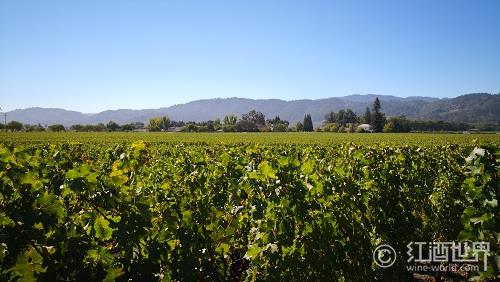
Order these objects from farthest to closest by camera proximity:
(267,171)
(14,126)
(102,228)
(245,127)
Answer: (245,127)
(14,126)
(267,171)
(102,228)

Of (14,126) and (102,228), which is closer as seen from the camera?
(102,228)

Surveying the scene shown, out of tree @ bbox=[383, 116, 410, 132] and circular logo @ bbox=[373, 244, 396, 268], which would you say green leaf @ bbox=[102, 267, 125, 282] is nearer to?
circular logo @ bbox=[373, 244, 396, 268]

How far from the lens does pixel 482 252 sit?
145 inches

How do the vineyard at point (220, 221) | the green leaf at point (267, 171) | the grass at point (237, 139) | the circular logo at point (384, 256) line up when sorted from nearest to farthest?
1. the vineyard at point (220, 221)
2. the green leaf at point (267, 171)
3. the circular logo at point (384, 256)
4. the grass at point (237, 139)

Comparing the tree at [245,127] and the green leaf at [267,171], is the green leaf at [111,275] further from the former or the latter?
the tree at [245,127]

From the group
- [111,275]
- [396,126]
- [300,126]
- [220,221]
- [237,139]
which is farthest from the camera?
[300,126]

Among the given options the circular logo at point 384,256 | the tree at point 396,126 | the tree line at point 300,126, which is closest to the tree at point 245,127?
the tree line at point 300,126

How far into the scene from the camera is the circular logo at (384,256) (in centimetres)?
565

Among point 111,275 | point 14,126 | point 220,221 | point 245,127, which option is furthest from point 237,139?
point 14,126

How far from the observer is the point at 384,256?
582cm

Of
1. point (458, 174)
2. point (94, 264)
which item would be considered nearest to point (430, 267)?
point (458, 174)

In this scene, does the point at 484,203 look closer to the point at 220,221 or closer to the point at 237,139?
the point at 220,221

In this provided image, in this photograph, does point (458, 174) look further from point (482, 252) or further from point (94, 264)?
point (94, 264)

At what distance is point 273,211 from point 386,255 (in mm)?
2461
